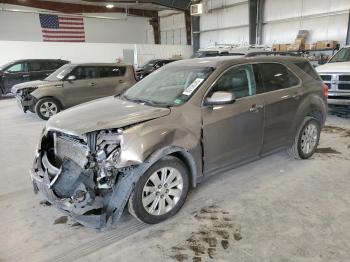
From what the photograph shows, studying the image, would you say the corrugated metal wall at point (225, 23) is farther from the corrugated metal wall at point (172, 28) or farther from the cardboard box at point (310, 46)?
the cardboard box at point (310, 46)

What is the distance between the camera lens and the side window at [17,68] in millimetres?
11774

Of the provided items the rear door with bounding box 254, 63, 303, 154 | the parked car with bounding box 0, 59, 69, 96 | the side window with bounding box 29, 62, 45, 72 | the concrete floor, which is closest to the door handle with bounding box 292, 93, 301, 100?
the rear door with bounding box 254, 63, 303, 154

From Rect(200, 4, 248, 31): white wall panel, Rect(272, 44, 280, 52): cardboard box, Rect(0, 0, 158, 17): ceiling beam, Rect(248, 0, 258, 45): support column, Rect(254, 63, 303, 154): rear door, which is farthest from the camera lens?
Rect(0, 0, 158, 17): ceiling beam

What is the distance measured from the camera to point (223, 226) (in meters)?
2.81

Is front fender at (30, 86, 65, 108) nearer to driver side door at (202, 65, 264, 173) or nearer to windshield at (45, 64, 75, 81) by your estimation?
windshield at (45, 64, 75, 81)

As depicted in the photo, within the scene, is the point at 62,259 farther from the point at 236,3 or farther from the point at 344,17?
the point at 236,3

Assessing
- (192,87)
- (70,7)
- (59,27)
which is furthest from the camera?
(70,7)

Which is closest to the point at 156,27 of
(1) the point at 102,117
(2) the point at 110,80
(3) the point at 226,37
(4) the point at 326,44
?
(3) the point at 226,37

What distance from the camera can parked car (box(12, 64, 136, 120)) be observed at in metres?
7.76

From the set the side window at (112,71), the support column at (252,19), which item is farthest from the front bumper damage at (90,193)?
the support column at (252,19)

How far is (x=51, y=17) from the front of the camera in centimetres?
1811

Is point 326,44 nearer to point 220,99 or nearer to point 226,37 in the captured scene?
point 226,37

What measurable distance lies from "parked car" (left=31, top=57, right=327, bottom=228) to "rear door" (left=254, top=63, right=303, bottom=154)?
0.01 meters

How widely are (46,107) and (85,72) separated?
4.65 feet
